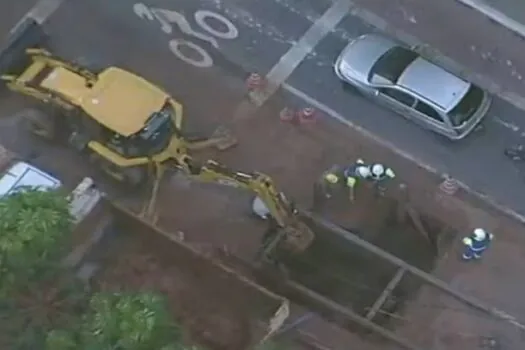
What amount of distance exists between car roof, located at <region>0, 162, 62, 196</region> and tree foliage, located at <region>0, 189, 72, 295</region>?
14.9ft

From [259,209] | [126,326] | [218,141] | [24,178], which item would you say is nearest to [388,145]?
[259,209]

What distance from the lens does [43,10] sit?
25.1 meters

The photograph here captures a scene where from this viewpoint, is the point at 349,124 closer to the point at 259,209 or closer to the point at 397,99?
the point at 397,99

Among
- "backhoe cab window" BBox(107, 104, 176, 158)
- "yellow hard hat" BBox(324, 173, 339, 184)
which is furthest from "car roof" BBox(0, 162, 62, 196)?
"yellow hard hat" BBox(324, 173, 339, 184)

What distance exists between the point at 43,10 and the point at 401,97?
6675 mm

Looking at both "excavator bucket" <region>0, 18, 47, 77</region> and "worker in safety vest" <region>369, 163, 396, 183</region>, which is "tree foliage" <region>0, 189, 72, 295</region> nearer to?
"excavator bucket" <region>0, 18, 47, 77</region>

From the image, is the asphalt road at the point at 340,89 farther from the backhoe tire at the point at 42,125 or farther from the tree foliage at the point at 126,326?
the tree foliage at the point at 126,326

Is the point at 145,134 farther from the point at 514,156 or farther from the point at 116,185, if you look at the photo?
the point at 514,156

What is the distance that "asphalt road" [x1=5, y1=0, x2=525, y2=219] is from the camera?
24000 mm

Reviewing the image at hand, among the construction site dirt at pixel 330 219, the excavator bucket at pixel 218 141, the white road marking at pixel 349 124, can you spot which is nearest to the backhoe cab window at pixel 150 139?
the excavator bucket at pixel 218 141

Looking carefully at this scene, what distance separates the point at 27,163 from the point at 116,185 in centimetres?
162

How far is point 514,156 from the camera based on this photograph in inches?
943

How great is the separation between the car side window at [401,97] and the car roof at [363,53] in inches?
19.6

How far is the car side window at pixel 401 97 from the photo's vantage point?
23.9m
